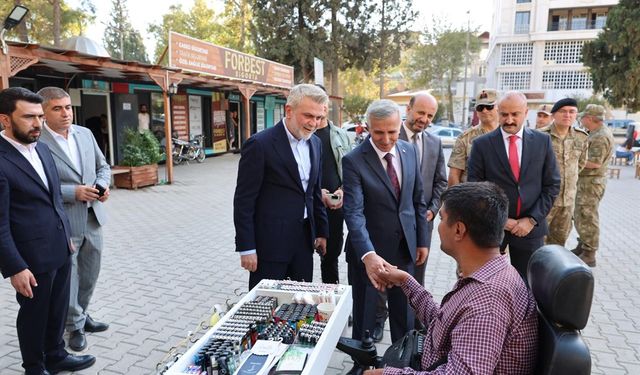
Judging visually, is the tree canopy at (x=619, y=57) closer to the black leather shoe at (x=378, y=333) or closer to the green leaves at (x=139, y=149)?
the green leaves at (x=139, y=149)

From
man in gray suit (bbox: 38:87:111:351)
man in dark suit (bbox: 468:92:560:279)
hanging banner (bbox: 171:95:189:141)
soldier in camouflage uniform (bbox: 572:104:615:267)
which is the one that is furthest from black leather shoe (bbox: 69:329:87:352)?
hanging banner (bbox: 171:95:189:141)

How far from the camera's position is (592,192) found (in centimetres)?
525

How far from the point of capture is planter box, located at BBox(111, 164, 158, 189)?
10.3 meters

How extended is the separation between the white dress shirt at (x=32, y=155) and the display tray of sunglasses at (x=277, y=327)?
1.47 meters

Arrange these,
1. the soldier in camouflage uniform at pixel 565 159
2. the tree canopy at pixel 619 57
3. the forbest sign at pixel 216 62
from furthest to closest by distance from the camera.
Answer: the tree canopy at pixel 619 57
the forbest sign at pixel 216 62
the soldier in camouflage uniform at pixel 565 159

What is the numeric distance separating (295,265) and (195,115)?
14720 millimetres

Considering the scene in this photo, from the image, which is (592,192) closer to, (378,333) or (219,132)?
(378,333)

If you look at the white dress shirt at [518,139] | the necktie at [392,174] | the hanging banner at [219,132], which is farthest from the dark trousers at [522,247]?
the hanging banner at [219,132]

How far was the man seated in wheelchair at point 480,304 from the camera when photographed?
4.66ft

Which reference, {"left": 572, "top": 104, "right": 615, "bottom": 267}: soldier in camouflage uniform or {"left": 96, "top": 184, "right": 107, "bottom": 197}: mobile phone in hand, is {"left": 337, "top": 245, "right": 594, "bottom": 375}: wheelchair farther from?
{"left": 572, "top": 104, "right": 615, "bottom": 267}: soldier in camouflage uniform

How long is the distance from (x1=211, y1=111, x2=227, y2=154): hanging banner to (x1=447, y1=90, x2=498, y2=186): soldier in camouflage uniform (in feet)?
48.3

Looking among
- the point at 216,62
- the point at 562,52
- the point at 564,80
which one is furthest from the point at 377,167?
the point at 562,52

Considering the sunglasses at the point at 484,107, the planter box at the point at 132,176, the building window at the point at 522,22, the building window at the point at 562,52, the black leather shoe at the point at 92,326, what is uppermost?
the building window at the point at 522,22

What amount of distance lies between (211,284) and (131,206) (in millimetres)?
4789
